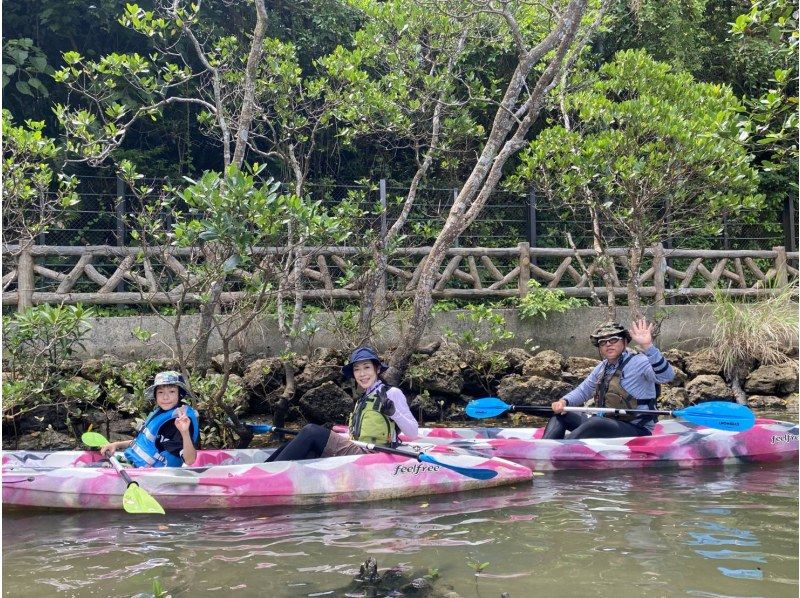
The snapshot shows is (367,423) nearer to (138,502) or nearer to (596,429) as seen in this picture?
(138,502)

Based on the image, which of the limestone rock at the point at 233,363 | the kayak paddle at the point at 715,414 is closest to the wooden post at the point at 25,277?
the limestone rock at the point at 233,363

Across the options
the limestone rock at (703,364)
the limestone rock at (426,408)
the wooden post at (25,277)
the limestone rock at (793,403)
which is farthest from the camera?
the limestone rock at (703,364)

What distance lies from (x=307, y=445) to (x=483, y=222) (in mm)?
7539

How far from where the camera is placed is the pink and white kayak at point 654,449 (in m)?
7.05

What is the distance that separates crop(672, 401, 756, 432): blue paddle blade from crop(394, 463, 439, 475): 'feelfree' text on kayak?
2.35 metres

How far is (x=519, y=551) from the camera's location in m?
4.64

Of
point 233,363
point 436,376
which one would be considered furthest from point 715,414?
point 233,363

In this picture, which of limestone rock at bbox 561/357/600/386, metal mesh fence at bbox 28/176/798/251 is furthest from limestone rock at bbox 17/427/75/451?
limestone rock at bbox 561/357/600/386

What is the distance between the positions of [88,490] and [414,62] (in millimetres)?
6424

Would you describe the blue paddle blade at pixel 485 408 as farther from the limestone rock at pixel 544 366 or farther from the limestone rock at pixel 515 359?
the limestone rock at pixel 515 359

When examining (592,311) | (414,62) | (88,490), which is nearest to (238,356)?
(88,490)

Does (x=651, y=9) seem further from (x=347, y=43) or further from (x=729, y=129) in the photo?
(x=729, y=129)

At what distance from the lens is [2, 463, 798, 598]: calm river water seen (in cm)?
408

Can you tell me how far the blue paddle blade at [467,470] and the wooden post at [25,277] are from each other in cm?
527
